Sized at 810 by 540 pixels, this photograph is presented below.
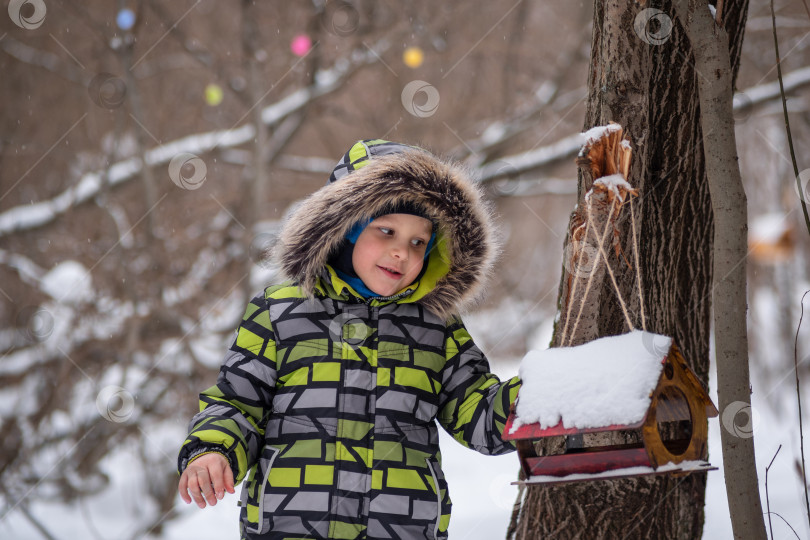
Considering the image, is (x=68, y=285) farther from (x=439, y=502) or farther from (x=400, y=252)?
(x=439, y=502)

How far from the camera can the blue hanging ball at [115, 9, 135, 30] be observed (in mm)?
5426

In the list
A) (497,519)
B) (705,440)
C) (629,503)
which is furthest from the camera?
(497,519)

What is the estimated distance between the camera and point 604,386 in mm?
1492

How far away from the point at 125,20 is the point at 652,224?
4917mm

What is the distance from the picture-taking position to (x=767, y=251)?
764cm

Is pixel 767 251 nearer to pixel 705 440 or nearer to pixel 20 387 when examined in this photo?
pixel 705 440

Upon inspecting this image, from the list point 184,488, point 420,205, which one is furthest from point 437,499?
point 420,205

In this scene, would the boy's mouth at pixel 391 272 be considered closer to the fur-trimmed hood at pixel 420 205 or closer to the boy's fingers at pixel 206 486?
the fur-trimmed hood at pixel 420 205

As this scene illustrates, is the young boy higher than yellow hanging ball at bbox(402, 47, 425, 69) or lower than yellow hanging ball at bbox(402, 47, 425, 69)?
lower

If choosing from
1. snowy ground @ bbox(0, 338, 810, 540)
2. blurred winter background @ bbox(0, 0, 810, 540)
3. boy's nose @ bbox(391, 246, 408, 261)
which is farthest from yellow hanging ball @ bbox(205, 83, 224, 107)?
boy's nose @ bbox(391, 246, 408, 261)

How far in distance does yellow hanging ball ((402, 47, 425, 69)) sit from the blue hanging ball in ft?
9.17

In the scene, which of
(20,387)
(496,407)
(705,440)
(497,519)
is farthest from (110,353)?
(705,440)

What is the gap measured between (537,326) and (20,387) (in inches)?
232

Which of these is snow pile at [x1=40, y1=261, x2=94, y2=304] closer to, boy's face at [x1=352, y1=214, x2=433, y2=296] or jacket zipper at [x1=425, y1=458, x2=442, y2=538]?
boy's face at [x1=352, y1=214, x2=433, y2=296]
